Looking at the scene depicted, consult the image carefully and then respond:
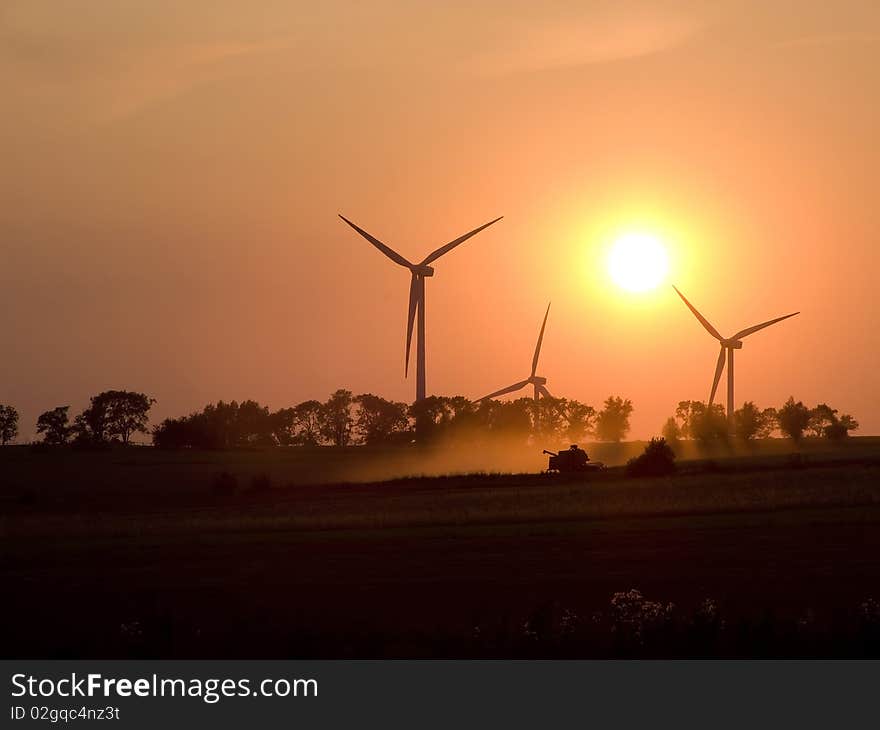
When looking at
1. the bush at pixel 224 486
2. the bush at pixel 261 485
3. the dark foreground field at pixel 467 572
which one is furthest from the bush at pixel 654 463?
the bush at pixel 224 486

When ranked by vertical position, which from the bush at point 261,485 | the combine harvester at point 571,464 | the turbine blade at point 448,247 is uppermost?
the turbine blade at point 448,247

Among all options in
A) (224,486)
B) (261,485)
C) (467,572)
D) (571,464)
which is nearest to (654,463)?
(571,464)

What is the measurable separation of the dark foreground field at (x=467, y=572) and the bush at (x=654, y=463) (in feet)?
23.1

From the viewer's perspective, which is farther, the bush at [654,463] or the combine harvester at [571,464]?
the combine harvester at [571,464]

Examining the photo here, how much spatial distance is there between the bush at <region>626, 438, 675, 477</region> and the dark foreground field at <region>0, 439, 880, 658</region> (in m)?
7.05

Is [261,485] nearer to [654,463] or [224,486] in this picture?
[224,486]

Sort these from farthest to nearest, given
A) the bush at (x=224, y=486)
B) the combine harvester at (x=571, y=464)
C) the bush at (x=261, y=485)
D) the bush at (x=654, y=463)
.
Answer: the combine harvester at (x=571, y=464)
the bush at (x=224, y=486)
the bush at (x=261, y=485)
the bush at (x=654, y=463)

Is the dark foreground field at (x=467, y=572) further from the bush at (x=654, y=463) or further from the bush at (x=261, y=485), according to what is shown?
the bush at (x=261, y=485)

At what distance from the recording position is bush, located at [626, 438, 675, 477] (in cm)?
11263

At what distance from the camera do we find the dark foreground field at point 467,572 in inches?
1492

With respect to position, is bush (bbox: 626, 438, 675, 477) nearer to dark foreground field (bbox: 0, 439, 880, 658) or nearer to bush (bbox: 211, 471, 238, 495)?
dark foreground field (bbox: 0, 439, 880, 658)

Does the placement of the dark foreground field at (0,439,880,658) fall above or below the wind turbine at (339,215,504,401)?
below

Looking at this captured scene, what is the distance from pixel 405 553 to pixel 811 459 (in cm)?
7819

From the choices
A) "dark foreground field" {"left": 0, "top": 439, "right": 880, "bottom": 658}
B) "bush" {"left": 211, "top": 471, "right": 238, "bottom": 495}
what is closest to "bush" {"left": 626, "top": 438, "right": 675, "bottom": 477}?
"dark foreground field" {"left": 0, "top": 439, "right": 880, "bottom": 658}
